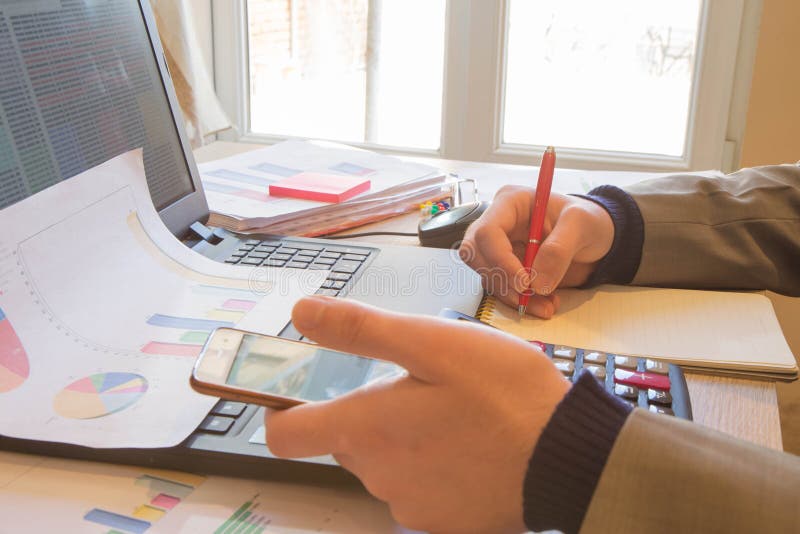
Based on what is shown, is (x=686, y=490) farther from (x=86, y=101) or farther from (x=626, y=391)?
(x=86, y=101)

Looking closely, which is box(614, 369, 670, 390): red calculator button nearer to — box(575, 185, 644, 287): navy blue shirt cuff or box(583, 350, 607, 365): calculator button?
box(583, 350, 607, 365): calculator button

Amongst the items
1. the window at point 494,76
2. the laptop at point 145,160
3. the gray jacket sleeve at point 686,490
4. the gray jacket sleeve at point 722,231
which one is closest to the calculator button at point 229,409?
the laptop at point 145,160

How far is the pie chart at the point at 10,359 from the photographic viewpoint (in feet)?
1.60

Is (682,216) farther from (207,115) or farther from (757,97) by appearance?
(207,115)

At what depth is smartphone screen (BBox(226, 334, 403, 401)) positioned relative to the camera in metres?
0.43

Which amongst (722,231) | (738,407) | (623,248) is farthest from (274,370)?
(722,231)

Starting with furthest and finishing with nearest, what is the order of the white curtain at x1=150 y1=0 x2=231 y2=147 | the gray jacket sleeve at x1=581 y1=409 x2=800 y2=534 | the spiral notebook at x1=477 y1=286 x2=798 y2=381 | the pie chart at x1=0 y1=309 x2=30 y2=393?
1. the white curtain at x1=150 y1=0 x2=231 y2=147
2. the spiral notebook at x1=477 y1=286 x2=798 y2=381
3. the pie chart at x1=0 y1=309 x2=30 y2=393
4. the gray jacket sleeve at x1=581 y1=409 x2=800 y2=534

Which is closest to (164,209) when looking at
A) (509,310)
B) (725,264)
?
(509,310)

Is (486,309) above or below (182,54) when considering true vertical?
below

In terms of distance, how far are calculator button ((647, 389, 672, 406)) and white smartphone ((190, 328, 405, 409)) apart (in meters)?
0.18

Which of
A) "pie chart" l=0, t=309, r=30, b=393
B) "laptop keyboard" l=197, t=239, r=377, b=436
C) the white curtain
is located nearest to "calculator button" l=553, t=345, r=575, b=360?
"laptop keyboard" l=197, t=239, r=377, b=436

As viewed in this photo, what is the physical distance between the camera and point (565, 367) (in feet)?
1.84

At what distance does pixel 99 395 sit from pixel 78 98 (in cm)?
32

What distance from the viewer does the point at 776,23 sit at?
164 cm
